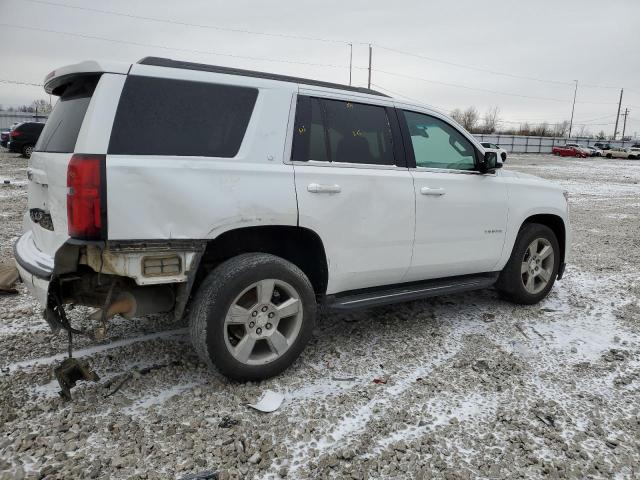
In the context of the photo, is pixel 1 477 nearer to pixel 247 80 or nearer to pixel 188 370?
pixel 188 370

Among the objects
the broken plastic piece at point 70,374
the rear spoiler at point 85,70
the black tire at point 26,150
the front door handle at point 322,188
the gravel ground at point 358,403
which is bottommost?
the gravel ground at point 358,403

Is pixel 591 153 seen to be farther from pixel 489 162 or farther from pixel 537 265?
pixel 489 162

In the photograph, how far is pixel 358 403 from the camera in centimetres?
310

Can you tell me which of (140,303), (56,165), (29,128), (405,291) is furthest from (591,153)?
(56,165)

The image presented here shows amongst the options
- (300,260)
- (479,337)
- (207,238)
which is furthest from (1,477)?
(479,337)

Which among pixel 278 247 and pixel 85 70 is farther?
pixel 278 247

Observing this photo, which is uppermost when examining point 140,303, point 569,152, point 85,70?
point 85,70

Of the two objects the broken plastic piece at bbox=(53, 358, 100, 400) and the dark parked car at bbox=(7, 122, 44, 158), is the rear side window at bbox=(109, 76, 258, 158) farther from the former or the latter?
the dark parked car at bbox=(7, 122, 44, 158)

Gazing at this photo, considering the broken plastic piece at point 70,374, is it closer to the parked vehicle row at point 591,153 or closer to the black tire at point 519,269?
the black tire at point 519,269

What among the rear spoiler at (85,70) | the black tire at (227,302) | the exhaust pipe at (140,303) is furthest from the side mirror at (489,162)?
the rear spoiler at (85,70)

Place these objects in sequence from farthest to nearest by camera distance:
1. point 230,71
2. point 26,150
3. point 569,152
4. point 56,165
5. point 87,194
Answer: point 569,152 → point 26,150 → point 230,71 → point 56,165 → point 87,194

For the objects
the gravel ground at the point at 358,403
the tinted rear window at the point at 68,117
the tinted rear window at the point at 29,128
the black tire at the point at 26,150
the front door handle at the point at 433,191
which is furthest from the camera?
the tinted rear window at the point at 29,128

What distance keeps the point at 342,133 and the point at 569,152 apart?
54072mm

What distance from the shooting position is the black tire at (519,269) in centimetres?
469
